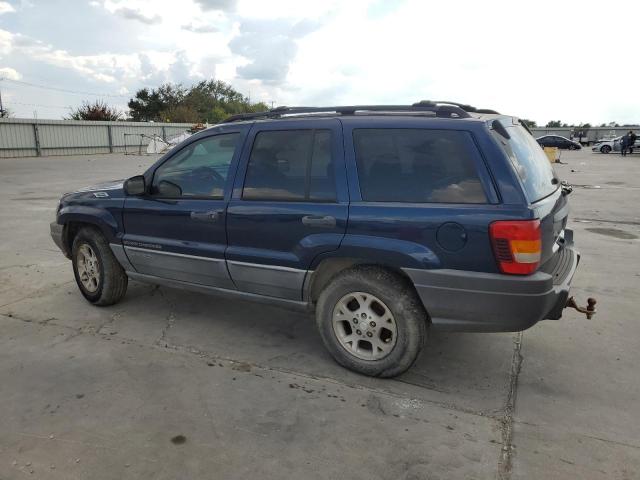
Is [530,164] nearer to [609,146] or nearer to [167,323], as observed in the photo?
[167,323]

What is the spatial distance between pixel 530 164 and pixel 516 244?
77 centimetres

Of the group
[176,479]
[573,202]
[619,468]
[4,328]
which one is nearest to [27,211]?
[4,328]

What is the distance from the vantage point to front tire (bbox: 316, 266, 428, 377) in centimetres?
321

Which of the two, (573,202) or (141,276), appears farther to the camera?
(573,202)

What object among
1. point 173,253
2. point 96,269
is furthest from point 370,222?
point 96,269

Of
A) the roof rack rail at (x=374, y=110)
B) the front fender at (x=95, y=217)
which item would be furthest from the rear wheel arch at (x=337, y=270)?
the front fender at (x=95, y=217)

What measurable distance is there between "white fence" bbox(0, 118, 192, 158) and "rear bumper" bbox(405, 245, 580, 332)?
30094 mm

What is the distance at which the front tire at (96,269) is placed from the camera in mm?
4574

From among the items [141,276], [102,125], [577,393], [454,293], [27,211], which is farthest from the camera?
[102,125]

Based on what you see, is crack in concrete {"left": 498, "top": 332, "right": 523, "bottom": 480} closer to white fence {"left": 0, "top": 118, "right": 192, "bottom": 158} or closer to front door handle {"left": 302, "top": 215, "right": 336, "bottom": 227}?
front door handle {"left": 302, "top": 215, "right": 336, "bottom": 227}

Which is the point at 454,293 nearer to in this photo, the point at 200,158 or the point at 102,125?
the point at 200,158

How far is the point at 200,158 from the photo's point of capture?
4.05m

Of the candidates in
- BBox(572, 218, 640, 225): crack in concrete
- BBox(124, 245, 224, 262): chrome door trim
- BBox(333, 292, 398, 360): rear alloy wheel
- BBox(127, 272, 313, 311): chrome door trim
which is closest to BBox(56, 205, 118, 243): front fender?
BBox(124, 245, 224, 262): chrome door trim

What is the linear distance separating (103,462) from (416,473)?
5.28 ft
